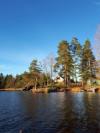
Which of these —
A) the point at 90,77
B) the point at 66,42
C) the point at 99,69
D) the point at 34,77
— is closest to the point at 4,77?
the point at 34,77

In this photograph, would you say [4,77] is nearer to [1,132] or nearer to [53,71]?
[53,71]

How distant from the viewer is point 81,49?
102 meters

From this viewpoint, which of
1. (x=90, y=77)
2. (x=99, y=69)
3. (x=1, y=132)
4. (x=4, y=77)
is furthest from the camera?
(x=4, y=77)

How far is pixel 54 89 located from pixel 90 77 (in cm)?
1671

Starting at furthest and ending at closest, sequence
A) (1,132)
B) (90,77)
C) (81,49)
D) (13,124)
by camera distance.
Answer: (81,49), (90,77), (13,124), (1,132)

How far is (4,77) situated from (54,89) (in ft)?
237

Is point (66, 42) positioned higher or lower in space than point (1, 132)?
higher

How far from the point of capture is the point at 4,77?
154m

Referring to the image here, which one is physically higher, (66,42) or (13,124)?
(66,42)

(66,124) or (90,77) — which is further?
(90,77)

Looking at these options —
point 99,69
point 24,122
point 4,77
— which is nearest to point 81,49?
point 99,69

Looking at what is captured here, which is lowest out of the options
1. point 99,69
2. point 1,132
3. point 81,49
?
point 1,132

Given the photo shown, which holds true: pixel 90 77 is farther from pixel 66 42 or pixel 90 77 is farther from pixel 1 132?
pixel 1 132

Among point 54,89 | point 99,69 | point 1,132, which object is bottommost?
point 1,132
